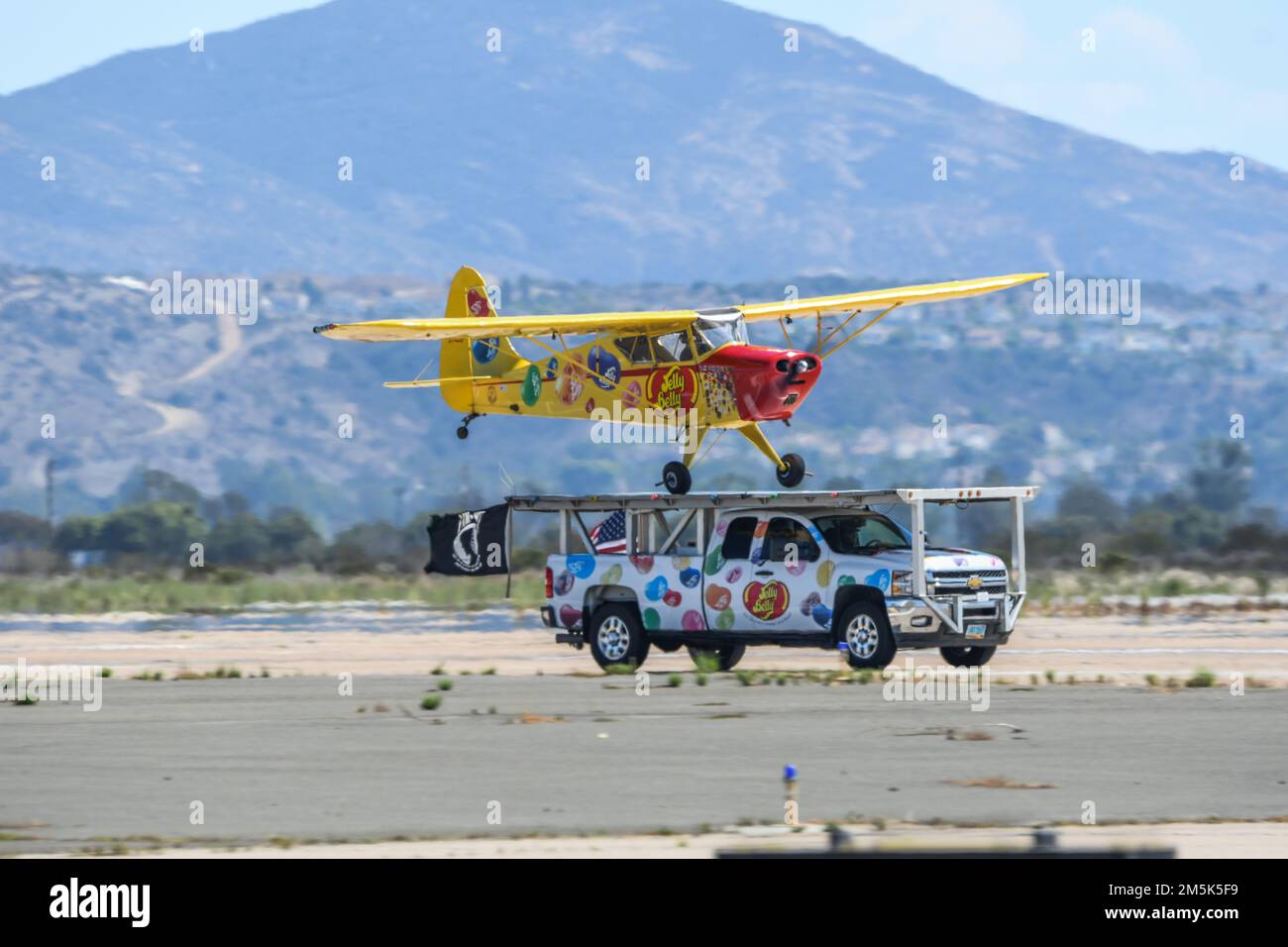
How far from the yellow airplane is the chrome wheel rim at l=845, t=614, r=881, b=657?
3.51 metres

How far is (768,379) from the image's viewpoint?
27359 millimetres

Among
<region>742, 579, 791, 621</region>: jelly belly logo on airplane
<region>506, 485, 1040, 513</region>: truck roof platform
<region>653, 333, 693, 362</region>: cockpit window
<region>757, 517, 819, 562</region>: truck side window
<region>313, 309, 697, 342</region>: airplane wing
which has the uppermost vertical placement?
<region>313, 309, 697, 342</region>: airplane wing

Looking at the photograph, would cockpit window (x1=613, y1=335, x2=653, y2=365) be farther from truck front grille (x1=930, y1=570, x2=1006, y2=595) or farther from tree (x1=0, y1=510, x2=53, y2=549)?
tree (x1=0, y1=510, x2=53, y2=549)

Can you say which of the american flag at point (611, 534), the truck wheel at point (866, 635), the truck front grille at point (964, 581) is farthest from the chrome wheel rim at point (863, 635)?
the american flag at point (611, 534)

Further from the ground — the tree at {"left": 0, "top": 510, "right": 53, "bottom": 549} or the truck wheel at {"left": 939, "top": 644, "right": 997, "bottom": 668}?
the tree at {"left": 0, "top": 510, "right": 53, "bottom": 549}

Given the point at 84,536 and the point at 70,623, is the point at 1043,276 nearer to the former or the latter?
the point at 70,623

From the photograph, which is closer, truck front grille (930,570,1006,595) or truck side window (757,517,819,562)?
truck front grille (930,570,1006,595)

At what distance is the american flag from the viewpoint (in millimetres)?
26000

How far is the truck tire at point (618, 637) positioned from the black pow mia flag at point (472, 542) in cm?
141

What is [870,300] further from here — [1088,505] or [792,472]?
[1088,505]

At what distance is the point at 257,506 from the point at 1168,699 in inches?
5473

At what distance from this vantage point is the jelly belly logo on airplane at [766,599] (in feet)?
79.8

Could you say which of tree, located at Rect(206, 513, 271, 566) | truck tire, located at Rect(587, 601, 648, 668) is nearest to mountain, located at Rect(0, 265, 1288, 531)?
tree, located at Rect(206, 513, 271, 566)
